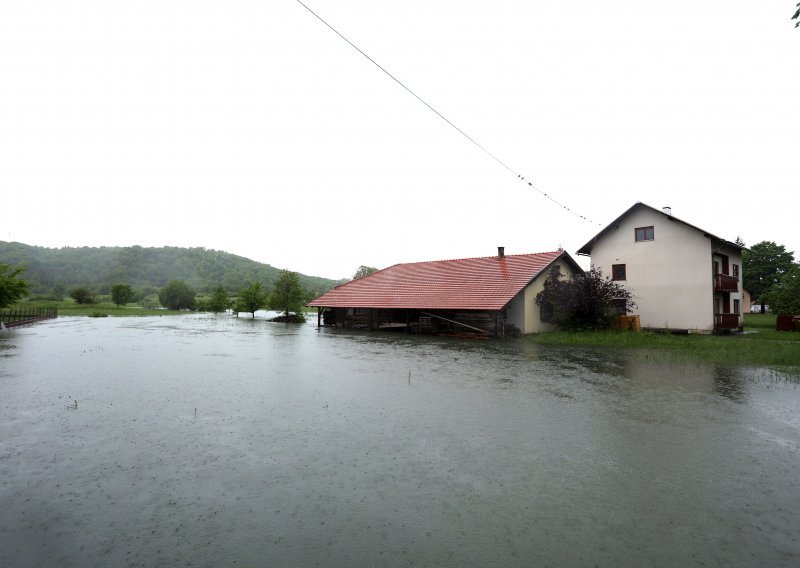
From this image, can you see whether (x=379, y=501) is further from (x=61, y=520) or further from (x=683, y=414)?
(x=683, y=414)

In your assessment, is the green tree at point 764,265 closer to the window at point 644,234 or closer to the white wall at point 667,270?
the white wall at point 667,270

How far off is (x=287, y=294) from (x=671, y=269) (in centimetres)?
3443

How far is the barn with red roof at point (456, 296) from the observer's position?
79.6 feet

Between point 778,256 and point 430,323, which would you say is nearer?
Result: point 430,323

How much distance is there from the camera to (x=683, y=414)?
295 inches

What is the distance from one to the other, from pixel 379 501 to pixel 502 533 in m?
1.24

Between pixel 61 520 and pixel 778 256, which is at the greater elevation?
pixel 778 256

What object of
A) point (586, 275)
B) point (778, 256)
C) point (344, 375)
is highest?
point (778, 256)

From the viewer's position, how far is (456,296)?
26.0 metres

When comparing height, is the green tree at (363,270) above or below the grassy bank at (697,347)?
above

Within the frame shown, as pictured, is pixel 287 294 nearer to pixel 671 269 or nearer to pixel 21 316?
pixel 21 316

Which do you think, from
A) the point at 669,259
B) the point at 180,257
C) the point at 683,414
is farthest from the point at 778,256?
the point at 180,257

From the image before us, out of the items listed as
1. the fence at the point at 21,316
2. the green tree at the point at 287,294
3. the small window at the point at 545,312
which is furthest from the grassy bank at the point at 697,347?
the fence at the point at 21,316

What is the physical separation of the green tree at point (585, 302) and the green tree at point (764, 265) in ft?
132
